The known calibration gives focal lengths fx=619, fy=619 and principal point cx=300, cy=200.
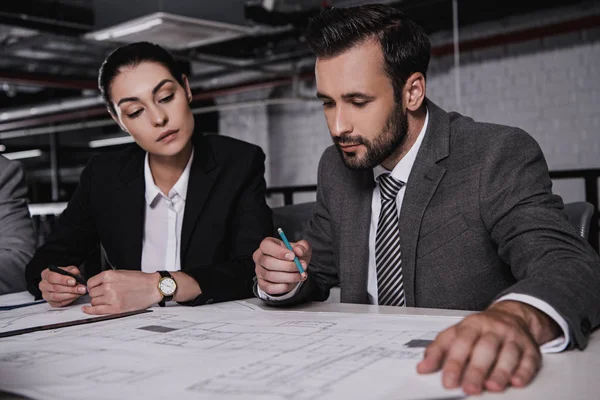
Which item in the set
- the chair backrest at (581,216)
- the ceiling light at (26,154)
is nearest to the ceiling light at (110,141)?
Result: the ceiling light at (26,154)

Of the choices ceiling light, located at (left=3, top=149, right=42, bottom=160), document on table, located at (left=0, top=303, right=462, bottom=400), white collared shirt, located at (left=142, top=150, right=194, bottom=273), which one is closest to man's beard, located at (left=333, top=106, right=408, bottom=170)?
document on table, located at (left=0, top=303, right=462, bottom=400)

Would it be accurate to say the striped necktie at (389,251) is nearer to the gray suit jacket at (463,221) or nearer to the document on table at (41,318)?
the gray suit jacket at (463,221)

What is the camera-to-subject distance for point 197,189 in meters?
1.86

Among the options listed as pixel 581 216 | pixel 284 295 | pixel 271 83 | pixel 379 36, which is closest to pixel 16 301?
pixel 284 295

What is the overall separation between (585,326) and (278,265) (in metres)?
0.61

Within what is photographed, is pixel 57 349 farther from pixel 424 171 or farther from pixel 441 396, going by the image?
pixel 424 171

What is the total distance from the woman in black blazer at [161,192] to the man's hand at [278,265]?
41 centimetres

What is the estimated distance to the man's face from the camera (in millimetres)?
1438

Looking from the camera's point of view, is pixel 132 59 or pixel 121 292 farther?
pixel 132 59

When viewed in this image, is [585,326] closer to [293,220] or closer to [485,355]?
[485,355]

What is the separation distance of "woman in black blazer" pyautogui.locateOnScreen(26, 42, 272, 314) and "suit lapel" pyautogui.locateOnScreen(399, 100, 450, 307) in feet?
1.64

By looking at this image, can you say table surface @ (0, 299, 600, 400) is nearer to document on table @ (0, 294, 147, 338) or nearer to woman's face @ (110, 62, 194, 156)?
document on table @ (0, 294, 147, 338)

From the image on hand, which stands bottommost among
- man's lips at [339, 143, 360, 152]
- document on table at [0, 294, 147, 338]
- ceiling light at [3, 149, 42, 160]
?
document on table at [0, 294, 147, 338]

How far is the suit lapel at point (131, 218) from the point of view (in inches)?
73.4
